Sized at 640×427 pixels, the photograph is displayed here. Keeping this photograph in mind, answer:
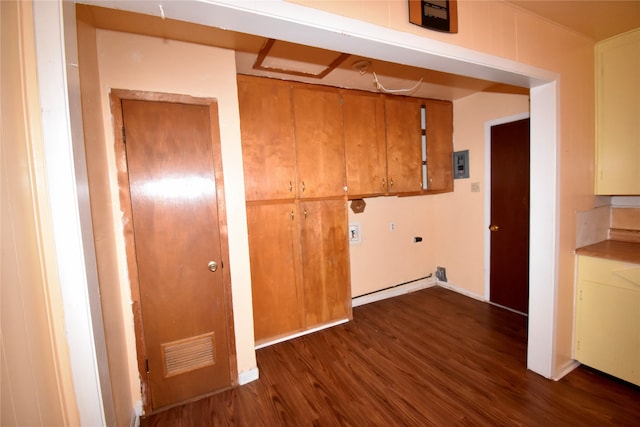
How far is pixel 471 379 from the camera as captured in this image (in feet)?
6.81

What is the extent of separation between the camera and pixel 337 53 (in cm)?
206

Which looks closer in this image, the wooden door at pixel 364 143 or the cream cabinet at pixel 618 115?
the cream cabinet at pixel 618 115

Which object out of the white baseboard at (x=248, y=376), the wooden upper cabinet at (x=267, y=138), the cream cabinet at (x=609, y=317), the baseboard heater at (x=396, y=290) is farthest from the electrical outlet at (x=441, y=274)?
the white baseboard at (x=248, y=376)

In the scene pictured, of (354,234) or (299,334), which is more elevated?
(354,234)

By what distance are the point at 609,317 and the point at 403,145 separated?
7.66 feet

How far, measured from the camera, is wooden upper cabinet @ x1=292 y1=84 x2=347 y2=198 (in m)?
2.67

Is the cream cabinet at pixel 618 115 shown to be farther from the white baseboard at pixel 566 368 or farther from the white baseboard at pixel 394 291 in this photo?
the white baseboard at pixel 394 291

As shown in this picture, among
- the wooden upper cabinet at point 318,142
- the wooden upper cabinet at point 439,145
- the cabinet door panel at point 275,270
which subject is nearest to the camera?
the cabinet door panel at point 275,270

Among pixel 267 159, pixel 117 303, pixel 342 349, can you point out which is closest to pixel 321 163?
pixel 267 159

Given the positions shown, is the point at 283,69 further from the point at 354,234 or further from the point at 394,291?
the point at 394,291

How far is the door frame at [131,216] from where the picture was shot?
68.2 inches

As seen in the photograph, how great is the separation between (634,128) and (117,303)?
3852 millimetres

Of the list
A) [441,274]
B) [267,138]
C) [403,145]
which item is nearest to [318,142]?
[267,138]

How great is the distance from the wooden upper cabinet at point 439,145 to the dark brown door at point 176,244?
267 cm
